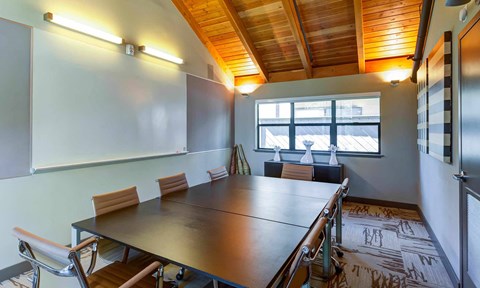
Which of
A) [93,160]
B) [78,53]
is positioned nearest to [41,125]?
[93,160]

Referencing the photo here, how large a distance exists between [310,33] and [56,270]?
485cm

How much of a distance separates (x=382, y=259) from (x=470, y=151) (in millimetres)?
1580

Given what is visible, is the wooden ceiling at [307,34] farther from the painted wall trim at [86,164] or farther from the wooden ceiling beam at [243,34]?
the painted wall trim at [86,164]

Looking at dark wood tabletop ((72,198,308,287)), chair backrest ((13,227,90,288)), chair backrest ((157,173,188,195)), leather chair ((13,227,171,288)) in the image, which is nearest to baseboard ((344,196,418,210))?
chair backrest ((157,173,188,195))

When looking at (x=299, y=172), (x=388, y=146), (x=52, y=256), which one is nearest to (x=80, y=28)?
(x=52, y=256)

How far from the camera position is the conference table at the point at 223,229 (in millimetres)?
1235

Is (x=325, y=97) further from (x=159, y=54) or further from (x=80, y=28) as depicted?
(x=80, y=28)

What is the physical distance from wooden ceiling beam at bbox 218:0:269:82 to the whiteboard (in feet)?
4.70

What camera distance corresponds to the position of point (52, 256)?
123 centimetres

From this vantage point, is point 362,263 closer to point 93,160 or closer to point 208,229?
point 208,229

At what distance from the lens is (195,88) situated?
196 inches

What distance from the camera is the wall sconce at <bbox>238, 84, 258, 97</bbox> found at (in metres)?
6.01

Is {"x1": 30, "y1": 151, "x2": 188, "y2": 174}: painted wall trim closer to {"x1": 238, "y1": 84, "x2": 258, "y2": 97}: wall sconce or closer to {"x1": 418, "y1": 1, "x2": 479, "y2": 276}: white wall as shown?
{"x1": 238, "y1": 84, "x2": 258, "y2": 97}: wall sconce

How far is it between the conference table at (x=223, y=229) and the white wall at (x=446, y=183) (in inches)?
45.2
